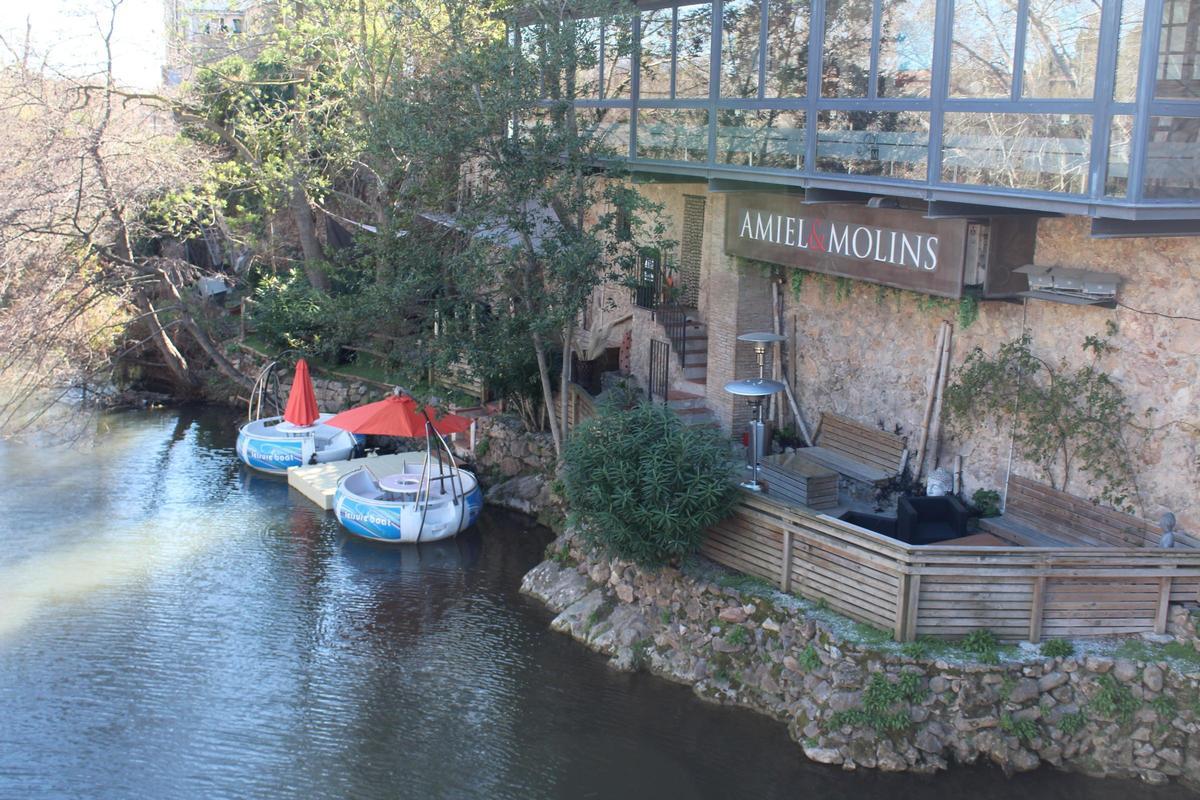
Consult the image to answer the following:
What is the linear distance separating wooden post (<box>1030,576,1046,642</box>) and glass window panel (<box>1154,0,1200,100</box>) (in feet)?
16.7

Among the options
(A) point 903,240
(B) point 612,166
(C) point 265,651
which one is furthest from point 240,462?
(A) point 903,240

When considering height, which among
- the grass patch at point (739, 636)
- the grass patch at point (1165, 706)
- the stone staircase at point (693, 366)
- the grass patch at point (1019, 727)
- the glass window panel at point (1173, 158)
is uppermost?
the glass window panel at point (1173, 158)

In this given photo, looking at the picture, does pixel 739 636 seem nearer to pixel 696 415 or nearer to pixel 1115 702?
pixel 1115 702

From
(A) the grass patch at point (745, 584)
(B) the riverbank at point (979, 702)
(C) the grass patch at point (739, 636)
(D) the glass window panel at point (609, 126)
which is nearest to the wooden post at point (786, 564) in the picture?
(A) the grass patch at point (745, 584)

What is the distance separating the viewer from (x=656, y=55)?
17.4 m

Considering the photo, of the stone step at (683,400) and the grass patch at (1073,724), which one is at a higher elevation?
the stone step at (683,400)

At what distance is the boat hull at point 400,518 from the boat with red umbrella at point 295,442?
3438 millimetres

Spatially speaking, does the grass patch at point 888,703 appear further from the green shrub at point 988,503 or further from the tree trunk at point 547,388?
the tree trunk at point 547,388

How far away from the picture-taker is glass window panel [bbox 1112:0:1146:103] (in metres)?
10.5

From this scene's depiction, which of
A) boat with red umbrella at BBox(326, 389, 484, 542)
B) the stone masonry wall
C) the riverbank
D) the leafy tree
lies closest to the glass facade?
the leafy tree

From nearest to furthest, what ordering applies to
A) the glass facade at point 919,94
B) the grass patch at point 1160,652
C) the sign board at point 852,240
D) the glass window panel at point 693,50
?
1. the glass facade at point 919,94
2. the grass patch at point 1160,652
3. the sign board at point 852,240
4. the glass window panel at point 693,50

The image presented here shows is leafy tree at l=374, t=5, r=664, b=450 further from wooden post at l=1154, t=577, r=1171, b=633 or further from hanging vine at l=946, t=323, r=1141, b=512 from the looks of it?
wooden post at l=1154, t=577, r=1171, b=633

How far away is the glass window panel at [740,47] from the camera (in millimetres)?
15539

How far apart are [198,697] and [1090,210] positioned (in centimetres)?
1127
